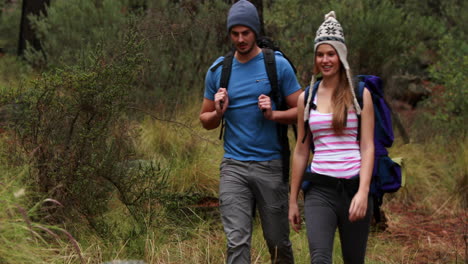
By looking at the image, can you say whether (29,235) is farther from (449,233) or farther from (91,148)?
(449,233)

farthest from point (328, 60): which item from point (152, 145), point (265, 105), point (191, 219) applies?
point (152, 145)

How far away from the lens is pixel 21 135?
19.6 ft

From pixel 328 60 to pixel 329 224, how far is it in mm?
1006

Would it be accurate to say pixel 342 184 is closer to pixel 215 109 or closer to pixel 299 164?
pixel 299 164

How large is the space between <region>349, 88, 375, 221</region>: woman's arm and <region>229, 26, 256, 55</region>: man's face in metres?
0.98

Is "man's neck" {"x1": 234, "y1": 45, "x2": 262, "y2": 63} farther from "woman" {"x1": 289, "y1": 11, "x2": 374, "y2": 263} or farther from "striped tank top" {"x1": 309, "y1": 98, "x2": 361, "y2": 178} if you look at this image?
"striped tank top" {"x1": 309, "y1": 98, "x2": 361, "y2": 178}

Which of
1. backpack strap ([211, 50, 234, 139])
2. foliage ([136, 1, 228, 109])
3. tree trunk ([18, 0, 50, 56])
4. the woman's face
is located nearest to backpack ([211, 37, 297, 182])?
backpack strap ([211, 50, 234, 139])

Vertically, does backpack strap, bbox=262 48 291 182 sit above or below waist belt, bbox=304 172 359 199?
above

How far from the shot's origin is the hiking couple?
4.25 meters

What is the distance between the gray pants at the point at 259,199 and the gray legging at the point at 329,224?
52 cm

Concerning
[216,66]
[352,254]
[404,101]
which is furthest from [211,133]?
[404,101]

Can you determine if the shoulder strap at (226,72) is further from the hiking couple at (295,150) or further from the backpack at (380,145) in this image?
the backpack at (380,145)

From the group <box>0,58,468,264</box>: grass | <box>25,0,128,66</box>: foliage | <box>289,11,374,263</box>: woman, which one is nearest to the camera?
<box>289,11,374,263</box>: woman

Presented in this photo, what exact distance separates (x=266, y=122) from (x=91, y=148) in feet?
5.86
